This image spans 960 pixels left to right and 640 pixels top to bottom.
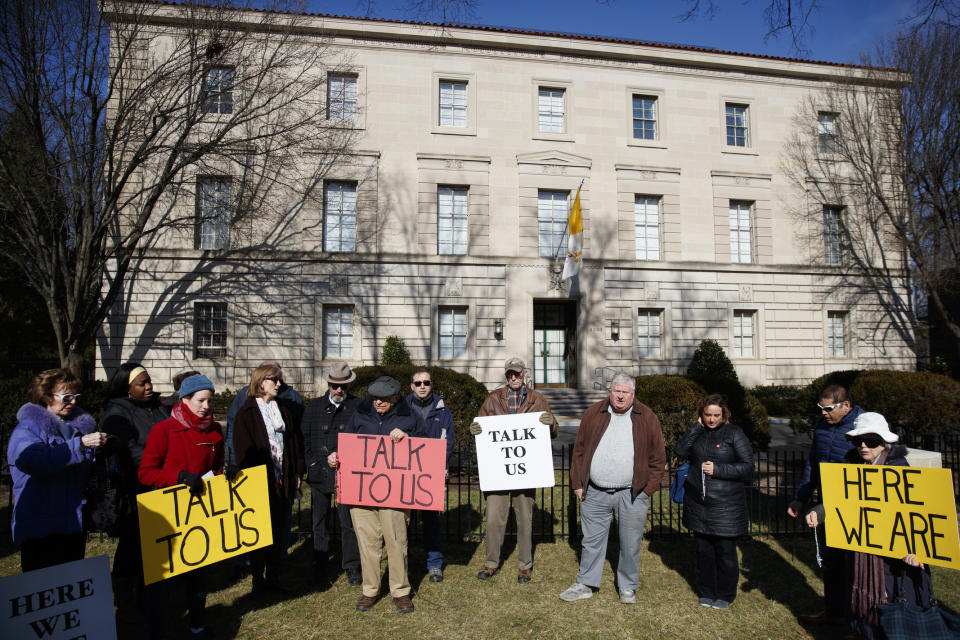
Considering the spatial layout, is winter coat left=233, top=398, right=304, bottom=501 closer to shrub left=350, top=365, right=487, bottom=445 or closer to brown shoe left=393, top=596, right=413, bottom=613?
brown shoe left=393, top=596, right=413, bottom=613

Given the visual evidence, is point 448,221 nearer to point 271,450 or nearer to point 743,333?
point 743,333

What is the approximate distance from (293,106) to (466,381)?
1273 centimetres

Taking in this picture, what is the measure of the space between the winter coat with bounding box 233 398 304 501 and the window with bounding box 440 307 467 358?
14.8 metres

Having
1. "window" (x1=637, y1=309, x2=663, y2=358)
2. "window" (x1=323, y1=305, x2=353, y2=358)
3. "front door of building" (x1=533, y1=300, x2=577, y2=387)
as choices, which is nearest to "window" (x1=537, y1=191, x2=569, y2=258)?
"front door of building" (x1=533, y1=300, x2=577, y2=387)

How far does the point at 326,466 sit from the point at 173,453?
1849 mm

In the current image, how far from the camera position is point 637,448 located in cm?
533

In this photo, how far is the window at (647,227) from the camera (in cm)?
2178

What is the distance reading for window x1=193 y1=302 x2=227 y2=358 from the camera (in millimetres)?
19344

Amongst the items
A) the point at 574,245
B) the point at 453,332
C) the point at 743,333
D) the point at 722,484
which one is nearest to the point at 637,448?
the point at 722,484

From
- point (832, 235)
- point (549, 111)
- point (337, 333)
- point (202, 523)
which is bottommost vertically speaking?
point (202, 523)

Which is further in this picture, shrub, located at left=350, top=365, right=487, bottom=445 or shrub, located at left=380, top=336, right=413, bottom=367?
shrub, located at left=380, top=336, right=413, bottom=367

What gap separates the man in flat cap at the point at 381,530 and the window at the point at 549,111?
18.3 meters

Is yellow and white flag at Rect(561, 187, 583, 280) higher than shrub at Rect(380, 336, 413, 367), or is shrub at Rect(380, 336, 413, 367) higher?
yellow and white flag at Rect(561, 187, 583, 280)

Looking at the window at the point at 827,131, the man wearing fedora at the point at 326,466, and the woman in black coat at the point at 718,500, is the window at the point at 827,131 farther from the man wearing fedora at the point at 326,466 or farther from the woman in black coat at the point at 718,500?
the man wearing fedora at the point at 326,466
